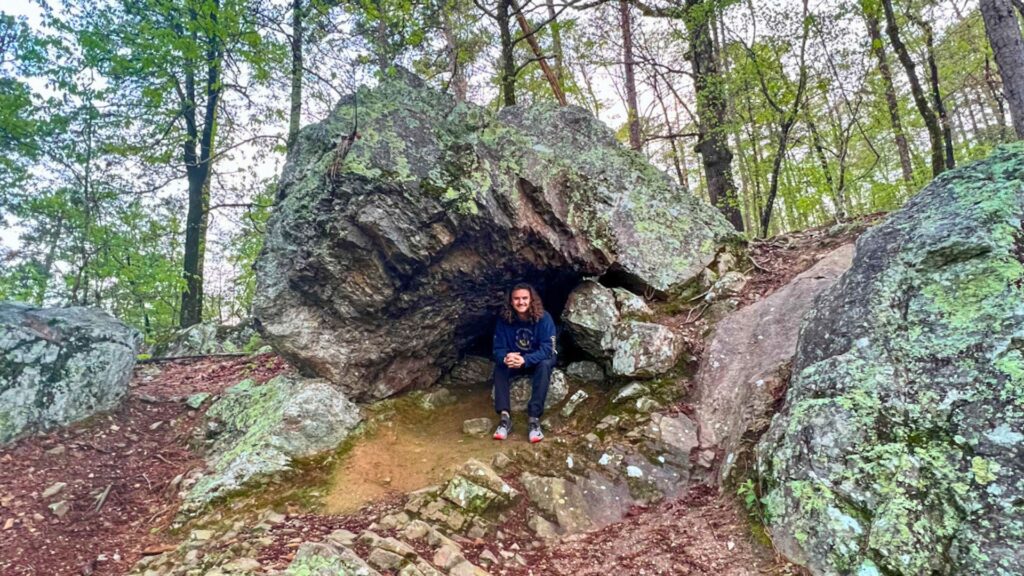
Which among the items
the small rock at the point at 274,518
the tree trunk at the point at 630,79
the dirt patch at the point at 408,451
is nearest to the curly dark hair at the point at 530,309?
the dirt patch at the point at 408,451

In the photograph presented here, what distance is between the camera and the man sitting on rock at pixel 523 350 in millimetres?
5066

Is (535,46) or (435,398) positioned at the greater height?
(535,46)

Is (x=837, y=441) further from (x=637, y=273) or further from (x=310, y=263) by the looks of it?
(x=310, y=263)

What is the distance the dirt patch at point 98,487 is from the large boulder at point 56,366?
19 centimetres

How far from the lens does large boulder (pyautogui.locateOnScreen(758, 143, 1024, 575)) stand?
2564 mm

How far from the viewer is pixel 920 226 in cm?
385

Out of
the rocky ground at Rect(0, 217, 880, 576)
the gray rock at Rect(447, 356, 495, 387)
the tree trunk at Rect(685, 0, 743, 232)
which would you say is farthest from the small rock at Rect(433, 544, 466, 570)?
the tree trunk at Rect(685, 0, 743, 232)

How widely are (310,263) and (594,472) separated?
3514 millimetres

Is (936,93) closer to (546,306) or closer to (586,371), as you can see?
(546,306)

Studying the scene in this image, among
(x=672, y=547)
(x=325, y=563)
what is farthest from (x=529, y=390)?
(x=325, y=563)

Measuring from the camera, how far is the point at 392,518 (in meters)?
3.59

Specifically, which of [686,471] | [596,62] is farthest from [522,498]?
[596,62]

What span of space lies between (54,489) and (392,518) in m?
3.13

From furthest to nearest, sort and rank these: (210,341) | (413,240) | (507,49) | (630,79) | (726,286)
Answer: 1. (630,79)
2. (507,49)
3. (210,341)
4. (726,286)
5. (413,240)
